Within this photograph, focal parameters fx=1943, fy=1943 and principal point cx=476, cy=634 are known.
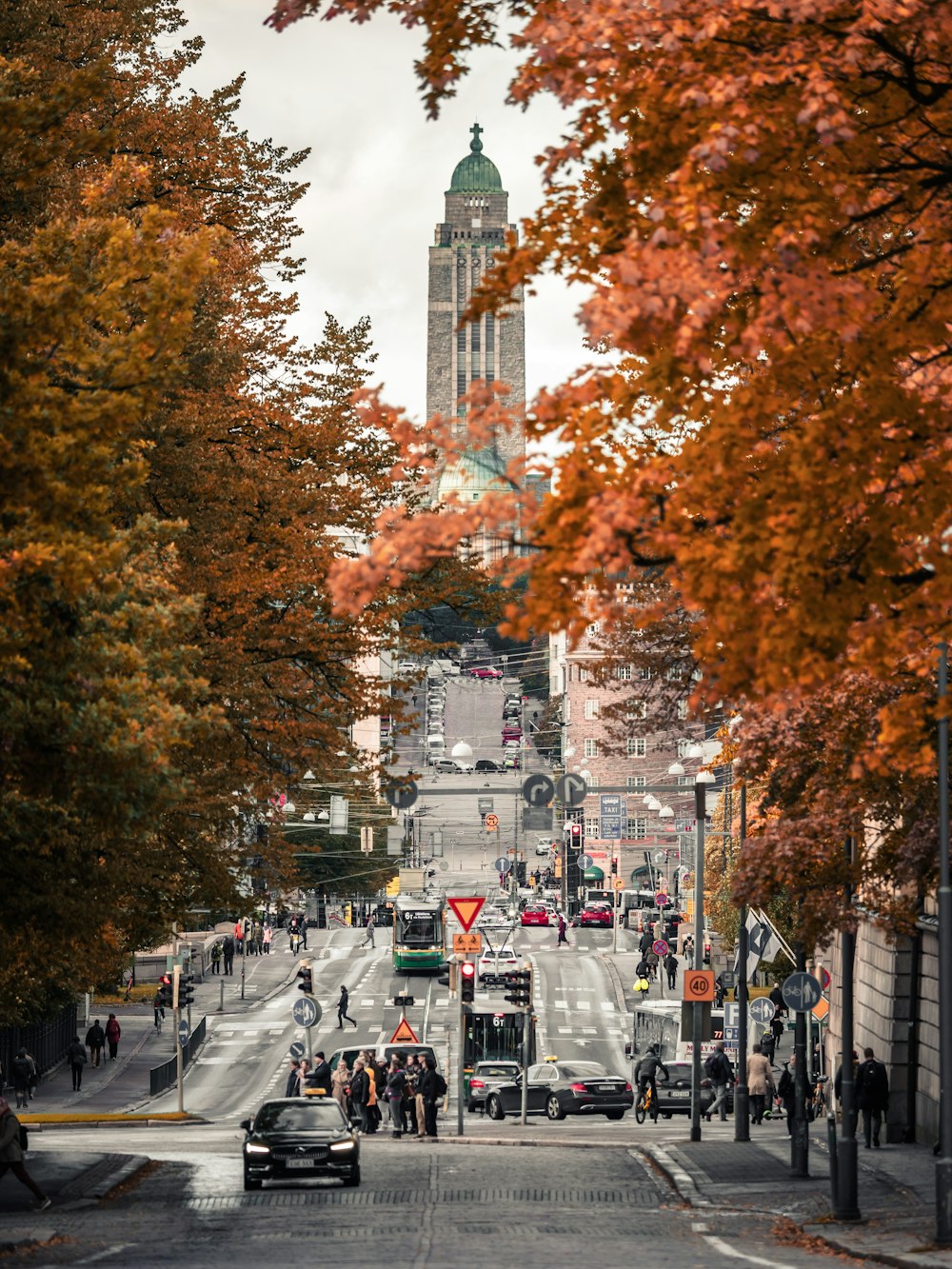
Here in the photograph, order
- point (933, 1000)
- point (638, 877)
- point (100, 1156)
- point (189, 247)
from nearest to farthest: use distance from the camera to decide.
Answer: point (189, 247) → point (100, 1156) → point (933, 1000) → point (638, 877)

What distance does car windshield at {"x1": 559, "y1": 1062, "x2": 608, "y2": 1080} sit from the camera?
4347 cm

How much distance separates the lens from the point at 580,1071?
43844mm

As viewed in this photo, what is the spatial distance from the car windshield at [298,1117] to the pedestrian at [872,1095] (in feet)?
30.4

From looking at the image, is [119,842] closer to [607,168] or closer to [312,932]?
[607,168]

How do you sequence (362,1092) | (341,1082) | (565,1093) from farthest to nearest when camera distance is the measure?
1. (565,1093)
2. (341,1082)
3. (362,1092)

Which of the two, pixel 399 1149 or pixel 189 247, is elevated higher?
pixel 189 247

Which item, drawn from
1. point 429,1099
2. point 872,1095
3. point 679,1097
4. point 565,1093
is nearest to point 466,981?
point 429,1099

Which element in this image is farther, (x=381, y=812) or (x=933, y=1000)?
(x=381, y=812)

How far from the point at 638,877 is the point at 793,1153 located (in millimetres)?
94228

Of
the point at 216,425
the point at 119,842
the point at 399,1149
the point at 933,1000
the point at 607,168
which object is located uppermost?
the point at 216,425

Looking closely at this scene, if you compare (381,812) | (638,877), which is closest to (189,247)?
(381,812)

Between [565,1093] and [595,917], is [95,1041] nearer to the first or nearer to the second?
[565,1093]

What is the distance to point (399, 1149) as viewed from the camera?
31.2 metres

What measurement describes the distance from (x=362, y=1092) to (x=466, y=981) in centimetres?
489
